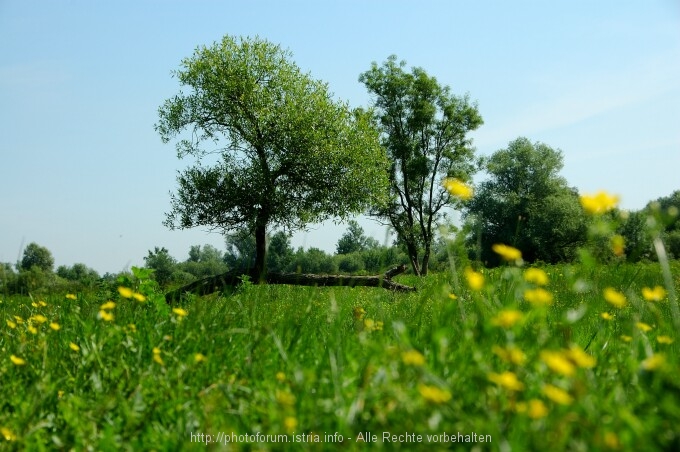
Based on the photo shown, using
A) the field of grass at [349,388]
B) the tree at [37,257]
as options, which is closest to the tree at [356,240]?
the field of grass at [349,388]

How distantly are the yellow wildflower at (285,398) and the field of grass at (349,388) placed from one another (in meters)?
0.01

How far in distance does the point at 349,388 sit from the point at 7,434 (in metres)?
1.77

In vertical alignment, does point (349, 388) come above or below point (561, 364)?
below

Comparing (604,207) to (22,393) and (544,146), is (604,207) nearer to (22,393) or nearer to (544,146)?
(22,393)

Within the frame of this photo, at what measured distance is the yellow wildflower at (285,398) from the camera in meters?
2.35

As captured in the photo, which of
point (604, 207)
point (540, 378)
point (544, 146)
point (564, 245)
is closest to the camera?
point (604, 207)

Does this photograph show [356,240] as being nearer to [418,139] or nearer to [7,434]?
[7,434]

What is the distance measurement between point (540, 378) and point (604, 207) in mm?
810

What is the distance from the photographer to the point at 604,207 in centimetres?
250

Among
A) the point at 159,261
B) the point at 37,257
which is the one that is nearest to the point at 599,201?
the point at 159,261

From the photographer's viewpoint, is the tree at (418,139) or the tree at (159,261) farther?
the tree at (418,139)

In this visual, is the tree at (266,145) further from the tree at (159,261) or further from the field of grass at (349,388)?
the field of grass at (349,388)

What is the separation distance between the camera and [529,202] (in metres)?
61.3

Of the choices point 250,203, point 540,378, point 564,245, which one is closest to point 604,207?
point 540,378
